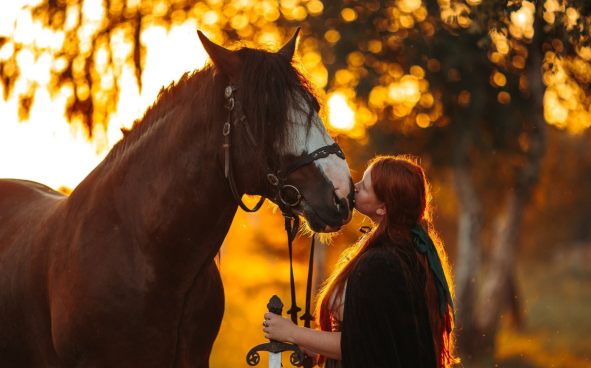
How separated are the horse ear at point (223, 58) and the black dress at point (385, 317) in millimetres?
963

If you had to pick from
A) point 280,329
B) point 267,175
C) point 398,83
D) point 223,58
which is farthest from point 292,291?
point 398,83

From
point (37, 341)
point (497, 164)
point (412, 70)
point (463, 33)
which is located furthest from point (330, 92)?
point (37, 341)

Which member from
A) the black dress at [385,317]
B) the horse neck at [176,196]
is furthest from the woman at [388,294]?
the horse neck at [176,196]

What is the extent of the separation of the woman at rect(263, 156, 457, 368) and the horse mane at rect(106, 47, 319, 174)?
0.40 meters

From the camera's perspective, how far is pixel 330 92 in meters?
12.1

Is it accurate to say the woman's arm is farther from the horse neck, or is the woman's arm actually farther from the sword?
the horse neck

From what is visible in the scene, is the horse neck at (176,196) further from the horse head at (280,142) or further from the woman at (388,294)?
the woman at (388,294)

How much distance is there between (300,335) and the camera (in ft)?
12.0

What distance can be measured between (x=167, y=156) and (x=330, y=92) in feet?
27.2

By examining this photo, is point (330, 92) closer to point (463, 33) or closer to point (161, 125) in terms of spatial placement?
point (463, 33)

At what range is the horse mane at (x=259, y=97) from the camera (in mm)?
3691

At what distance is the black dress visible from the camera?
343 cm

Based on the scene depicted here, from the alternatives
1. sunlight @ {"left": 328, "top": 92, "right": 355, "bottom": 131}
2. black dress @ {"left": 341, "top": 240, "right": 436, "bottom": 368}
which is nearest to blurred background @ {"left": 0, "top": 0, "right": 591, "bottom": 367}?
sunlight @ {"left": 328, "top": 92, "right": 355, "bottom": 131}

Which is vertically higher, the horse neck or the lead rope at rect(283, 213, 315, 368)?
the horse neck
